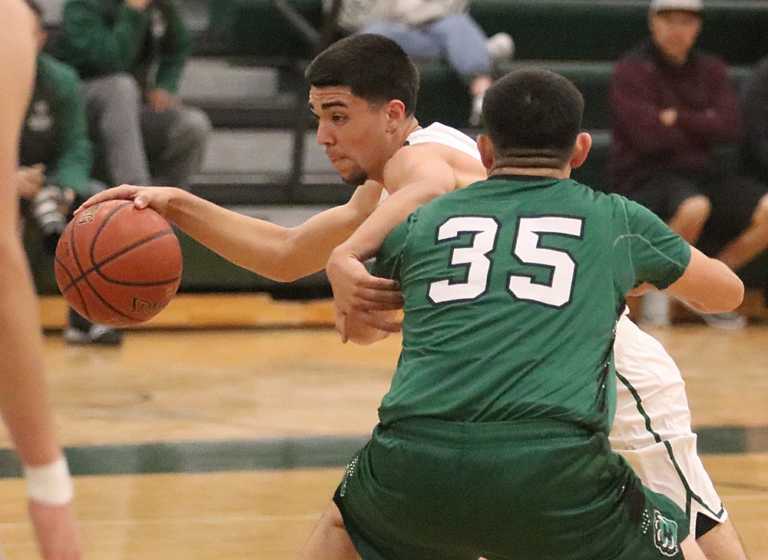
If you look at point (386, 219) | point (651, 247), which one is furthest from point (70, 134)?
point (651, 247)

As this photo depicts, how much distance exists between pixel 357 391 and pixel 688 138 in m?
3.17

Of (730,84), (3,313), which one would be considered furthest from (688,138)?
(3,313)

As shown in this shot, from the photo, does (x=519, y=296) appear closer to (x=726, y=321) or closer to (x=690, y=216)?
(x=690, y=216)

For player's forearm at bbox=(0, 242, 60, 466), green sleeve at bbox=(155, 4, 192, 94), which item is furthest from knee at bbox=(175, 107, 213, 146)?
player's forearm at bbox=(0, 242, 60, 466)

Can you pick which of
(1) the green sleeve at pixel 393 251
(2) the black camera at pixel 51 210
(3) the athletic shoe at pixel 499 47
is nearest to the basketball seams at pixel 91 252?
(1) the green sleeve at pixel 393 251

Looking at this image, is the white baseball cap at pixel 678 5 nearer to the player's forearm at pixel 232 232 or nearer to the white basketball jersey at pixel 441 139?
the white basketball jersey at pixel 441 139

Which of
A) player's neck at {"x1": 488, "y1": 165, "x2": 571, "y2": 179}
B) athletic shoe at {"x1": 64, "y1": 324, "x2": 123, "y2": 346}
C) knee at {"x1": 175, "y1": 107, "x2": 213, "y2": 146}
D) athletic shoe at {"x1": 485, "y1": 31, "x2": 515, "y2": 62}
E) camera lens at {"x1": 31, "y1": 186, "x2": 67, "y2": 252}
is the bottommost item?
athletic shoe at {"x1": 64, "y1": 324, "x2": 123, "y2": 346}

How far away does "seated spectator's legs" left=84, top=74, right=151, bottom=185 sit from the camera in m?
8.16

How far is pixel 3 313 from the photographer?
1.95m

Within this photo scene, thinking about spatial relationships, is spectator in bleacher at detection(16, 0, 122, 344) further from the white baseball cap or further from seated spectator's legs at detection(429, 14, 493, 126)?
the white baseball cap

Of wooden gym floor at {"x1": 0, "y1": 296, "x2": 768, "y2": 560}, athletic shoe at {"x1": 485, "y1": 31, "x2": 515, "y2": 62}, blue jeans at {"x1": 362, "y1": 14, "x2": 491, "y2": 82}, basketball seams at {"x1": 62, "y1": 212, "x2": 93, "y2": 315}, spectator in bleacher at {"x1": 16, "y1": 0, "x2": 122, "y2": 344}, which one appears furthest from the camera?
athletic shoe at {"x1": 485, "y1": 31, "x2": 515, "y2": 62}

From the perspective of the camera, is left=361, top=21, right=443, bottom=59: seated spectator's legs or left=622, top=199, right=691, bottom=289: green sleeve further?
left=361, top=21, right=443, bottom=59: seated spectator's legs

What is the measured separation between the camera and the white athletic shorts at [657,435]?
3.42 meters

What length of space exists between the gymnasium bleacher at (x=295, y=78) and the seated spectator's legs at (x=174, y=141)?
0.44m
